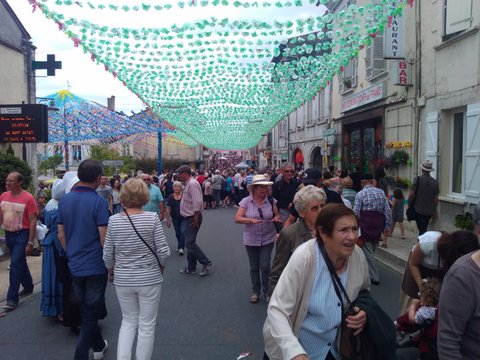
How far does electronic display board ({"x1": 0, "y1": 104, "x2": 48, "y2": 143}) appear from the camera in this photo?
9.58 m

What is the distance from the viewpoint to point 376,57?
13.0 meters

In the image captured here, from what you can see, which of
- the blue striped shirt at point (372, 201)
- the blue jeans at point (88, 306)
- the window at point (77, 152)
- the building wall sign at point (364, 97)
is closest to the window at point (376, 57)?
the building wall sign at point (364, 97)

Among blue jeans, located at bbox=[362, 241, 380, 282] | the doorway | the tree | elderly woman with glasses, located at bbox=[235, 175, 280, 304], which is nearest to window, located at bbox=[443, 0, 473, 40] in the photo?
blue jeans, located at bbox=[362, 241, 380, 282]

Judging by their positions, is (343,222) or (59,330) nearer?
(343,222)

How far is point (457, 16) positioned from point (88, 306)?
8773 millimetres

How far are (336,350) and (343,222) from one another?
0.68 meters

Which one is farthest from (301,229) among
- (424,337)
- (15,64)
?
(15,64)

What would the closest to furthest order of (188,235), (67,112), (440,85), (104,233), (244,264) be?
(104,233) → (188,235) → (244,264) → (440,85) → (67,112)

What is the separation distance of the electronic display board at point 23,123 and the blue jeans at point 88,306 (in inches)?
278

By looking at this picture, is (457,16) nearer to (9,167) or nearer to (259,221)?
(259,221)

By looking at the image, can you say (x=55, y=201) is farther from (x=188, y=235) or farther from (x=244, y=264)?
(x=244, y=264)

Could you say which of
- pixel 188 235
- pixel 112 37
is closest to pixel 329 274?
pixel 188 235

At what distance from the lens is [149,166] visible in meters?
49.1

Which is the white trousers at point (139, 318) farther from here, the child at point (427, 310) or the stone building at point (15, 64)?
the stone building at point (15, 64)
